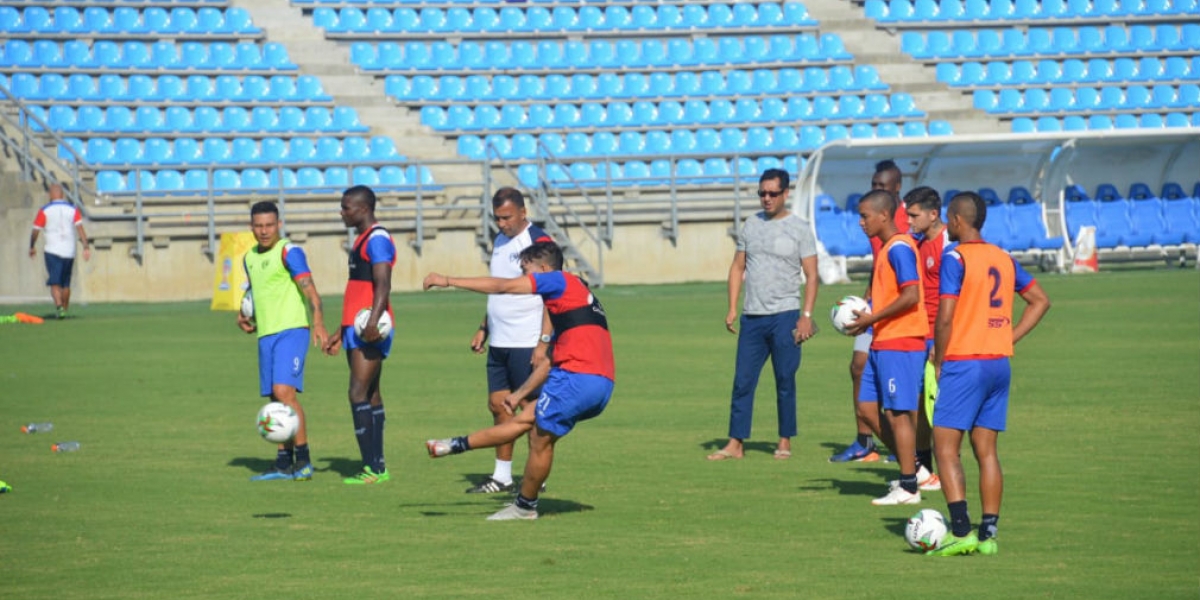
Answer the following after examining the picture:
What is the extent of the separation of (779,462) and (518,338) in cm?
220

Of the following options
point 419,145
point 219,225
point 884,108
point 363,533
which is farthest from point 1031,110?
A: point 363,533

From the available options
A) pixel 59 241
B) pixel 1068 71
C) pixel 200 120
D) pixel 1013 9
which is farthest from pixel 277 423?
pixel 1013 9

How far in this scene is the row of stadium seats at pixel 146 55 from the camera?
33281 millimetres

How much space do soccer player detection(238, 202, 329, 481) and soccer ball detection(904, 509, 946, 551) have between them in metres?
4.70

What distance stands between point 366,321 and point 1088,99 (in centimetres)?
3009

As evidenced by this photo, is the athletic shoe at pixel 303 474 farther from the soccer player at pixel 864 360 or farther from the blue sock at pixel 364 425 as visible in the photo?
the soccer player at pixel 864 360

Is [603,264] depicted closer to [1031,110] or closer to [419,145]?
[419,145]

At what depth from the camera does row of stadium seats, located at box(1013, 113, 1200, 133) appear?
36812 millimetres

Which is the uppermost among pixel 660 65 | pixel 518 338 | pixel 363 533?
pixel 660 65

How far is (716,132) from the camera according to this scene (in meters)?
36.0

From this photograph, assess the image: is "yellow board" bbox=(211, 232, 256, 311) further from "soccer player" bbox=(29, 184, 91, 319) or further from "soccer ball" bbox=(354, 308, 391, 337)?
"soccer ball" bbox=(354, 308, 391, 337)

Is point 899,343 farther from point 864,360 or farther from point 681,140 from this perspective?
point 681,140

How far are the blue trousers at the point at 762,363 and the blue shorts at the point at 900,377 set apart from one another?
77.2 inches

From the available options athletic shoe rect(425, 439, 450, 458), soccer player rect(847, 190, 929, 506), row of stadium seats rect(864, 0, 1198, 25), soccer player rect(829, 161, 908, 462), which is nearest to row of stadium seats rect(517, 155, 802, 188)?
row of stadium seats rect(864, 0, 1198, 25)
